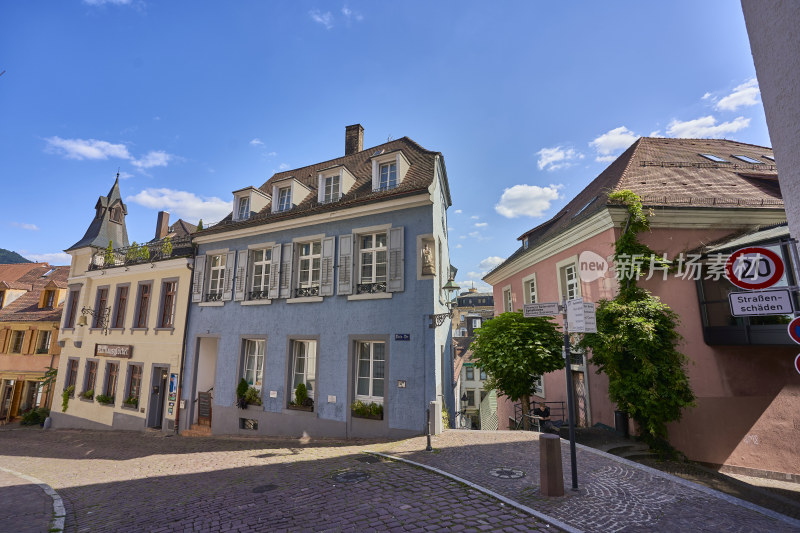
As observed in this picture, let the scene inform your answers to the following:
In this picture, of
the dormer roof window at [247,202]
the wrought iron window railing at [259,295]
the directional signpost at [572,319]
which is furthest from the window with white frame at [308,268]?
the directional signpost at [572,319]

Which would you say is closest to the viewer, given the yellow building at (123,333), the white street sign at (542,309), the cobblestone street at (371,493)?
the cobblestone street at (371,493)

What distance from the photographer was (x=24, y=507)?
7.42 m

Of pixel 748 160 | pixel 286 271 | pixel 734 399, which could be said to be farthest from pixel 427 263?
pixel 748 160

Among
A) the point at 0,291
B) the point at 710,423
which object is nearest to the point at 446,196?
the point at 710,423

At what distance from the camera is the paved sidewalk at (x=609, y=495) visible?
5270 millimetres

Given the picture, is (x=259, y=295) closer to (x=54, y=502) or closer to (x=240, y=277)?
(x=240, y=277)

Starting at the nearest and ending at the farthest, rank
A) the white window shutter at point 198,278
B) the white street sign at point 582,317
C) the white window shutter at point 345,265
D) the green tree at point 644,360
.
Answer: the white street sign at point 582,317
the green tree at point 644,360
the white window shutter at point 345,265
the white window shutter at point 198,278

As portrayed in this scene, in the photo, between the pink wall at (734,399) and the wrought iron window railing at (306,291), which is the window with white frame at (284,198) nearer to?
the wrought iron window railing at (306,291)

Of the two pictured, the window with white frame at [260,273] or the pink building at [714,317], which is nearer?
the pink building at [714,317]

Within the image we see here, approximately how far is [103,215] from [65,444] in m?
13.9

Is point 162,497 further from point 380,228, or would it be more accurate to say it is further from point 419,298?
point 380,228

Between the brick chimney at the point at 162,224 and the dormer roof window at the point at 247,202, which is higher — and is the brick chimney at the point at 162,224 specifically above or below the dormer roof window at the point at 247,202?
above

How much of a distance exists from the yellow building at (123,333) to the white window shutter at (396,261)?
1007cm

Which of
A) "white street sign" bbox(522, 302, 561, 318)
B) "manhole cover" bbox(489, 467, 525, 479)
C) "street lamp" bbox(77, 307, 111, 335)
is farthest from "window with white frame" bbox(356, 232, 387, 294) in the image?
"street lamp" bbox(77, 307, 111, 335)
